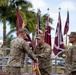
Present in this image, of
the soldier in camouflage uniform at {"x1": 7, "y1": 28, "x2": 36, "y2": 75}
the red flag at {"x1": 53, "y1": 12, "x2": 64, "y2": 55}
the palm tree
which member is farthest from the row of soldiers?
the palm tree

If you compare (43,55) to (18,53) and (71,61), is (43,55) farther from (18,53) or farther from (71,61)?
(71,61)

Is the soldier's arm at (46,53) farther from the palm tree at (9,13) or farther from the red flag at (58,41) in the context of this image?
the palm tree at (9,13)

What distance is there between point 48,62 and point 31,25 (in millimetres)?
26503

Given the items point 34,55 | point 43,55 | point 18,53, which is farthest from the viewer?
point 43,55

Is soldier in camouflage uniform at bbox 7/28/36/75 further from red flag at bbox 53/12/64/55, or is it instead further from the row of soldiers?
red flag at bbox 53/12/64/55

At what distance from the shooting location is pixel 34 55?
785 centimetres

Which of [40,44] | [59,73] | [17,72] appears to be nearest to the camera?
[17,72]

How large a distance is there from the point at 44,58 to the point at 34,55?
66 centimetres

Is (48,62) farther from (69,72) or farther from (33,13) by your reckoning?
(33,13)

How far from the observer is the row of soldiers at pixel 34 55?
639 cm

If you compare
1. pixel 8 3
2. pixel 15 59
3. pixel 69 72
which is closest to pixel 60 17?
pixel 15 59

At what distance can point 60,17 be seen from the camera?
1614 cm

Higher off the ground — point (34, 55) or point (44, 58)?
point (34, 55)

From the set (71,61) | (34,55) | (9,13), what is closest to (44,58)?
(34,55)
